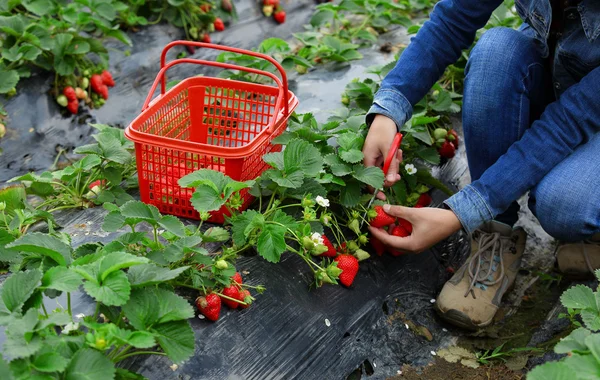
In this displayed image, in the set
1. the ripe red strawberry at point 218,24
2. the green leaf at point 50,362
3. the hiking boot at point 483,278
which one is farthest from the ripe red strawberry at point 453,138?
the green leaf at point 50,362

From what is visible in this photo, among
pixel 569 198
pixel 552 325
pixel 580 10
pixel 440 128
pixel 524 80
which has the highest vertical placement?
pixel 580 10

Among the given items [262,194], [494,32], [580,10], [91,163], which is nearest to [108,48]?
[91,163]

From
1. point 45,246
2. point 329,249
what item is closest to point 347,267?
point 329,249

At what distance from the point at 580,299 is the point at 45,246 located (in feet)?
4.26

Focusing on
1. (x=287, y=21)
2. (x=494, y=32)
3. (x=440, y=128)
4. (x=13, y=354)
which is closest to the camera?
(x=13, y=354)

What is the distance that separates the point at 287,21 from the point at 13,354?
3505 mm

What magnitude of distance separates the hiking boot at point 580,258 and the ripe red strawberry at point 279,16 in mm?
2520

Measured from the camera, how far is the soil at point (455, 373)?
2.17 metres

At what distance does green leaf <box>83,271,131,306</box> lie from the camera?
5.08ft

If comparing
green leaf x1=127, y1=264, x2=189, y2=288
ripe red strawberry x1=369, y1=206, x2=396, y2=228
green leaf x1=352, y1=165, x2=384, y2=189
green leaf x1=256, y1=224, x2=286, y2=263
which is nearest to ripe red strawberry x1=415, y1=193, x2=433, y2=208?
ripe red strawberry x1=369, y1=206, x2=396, y2=228

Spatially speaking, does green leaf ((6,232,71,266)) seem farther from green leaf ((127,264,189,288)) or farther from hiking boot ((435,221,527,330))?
hiking boot ((435,221,527,330))

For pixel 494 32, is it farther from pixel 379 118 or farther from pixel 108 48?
pixel 108 48

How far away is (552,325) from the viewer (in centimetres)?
238

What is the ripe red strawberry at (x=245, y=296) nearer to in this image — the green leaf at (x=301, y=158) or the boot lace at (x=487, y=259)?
the green leaf at (x=301, y=158)
